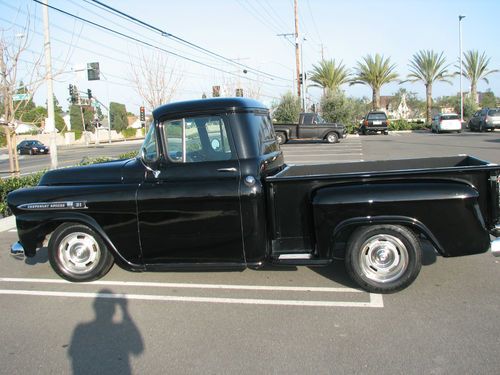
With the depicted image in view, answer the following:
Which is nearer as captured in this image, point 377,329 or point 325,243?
point 377,329

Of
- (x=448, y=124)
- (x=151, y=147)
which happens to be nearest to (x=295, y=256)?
(x=151, y=147)

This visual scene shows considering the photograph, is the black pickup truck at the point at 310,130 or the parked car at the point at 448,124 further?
the parked car at the point at 448,124

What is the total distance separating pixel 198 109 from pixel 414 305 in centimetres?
277

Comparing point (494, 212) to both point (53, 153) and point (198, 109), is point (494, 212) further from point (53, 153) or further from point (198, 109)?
point (53, 153)

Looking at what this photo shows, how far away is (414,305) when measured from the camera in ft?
14.0

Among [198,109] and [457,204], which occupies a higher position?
[198,109]

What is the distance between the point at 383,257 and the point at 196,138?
2.17 meters

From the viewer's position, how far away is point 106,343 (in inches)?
149

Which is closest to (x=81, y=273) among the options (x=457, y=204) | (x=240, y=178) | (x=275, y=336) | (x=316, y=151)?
(x=240, y=178)

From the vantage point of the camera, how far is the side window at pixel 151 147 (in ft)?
15.9

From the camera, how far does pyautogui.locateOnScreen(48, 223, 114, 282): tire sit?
199 inches

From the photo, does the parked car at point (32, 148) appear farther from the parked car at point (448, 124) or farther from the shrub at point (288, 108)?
the parked car at point (448, 124)

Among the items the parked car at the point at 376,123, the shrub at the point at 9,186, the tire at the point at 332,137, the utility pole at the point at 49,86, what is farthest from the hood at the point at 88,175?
the parked car at the point at 376,123

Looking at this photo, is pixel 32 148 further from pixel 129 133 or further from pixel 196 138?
pixel 196 138
